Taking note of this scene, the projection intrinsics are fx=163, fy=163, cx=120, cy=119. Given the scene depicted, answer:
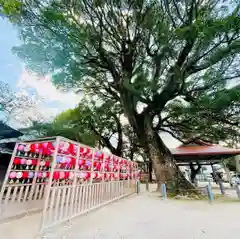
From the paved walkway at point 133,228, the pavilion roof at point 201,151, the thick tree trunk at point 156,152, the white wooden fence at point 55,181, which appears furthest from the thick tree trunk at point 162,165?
the paved walkway at point 133,228

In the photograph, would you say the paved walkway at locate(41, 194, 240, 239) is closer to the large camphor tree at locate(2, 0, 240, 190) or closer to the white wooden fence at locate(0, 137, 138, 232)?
the white wooden fence at locate(0, 137, 138, 232)

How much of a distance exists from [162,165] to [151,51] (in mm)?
4659

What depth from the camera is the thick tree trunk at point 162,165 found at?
20.3 ft

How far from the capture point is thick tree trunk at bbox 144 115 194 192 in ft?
20.3

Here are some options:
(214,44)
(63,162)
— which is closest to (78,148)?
(63,162)

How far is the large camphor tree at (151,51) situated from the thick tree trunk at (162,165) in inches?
1.5

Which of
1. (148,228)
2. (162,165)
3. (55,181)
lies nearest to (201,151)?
(162,165)

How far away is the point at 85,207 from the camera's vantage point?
3443 mm

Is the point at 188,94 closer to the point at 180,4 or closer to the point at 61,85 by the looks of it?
the point at 180,4

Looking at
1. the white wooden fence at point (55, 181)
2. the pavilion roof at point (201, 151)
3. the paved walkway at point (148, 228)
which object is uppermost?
the pavilion roof at point (201, 151)

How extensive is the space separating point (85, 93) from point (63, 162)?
22.9 feet

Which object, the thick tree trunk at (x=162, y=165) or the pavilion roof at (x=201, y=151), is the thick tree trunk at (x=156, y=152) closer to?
the thick tree trunk at (x=162, y=165)

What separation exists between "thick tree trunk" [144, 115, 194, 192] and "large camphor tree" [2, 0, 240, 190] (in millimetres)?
38

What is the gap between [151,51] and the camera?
669cm
